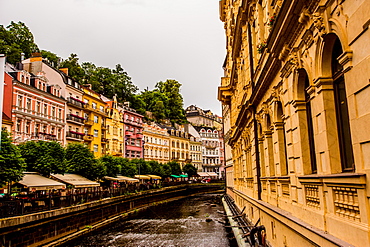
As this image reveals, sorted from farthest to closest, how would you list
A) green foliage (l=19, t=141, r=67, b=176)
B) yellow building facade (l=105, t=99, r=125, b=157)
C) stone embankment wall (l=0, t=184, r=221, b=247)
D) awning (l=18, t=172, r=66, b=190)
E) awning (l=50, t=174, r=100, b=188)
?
yellow building facade (l=105, t=99, r=125, b=157) < awning (l=50, t=174, r=100, b=188) < green foliage (l=19, t=141, r=67, b=176) < awning (l=18, t=172, r=66, b=190) < stone embankment wall (l=0, t=184, r=221, b=247)

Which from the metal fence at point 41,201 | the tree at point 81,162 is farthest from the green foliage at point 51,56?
the metal fence at point 41,201

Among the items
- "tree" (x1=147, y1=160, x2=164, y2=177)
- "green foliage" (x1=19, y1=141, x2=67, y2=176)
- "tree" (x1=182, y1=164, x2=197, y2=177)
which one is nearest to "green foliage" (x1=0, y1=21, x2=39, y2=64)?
"tree" (x1=147, y1=160, x2=164, y2=177)

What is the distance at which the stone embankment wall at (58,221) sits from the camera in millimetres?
16641

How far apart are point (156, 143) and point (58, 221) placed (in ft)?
184

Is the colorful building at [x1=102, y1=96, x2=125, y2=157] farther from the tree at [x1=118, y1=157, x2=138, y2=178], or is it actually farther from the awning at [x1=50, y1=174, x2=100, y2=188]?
the awning at [x1=50, y1=174, x2=100, y2=188]

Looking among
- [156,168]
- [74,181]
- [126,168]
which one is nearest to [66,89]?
[126,168]

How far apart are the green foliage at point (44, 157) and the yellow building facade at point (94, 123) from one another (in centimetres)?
1763

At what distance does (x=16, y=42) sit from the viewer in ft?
216

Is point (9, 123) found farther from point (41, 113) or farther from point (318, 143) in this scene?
point (318, 143)

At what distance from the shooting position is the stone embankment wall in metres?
16.6

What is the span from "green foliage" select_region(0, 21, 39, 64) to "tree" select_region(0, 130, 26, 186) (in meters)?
41.6

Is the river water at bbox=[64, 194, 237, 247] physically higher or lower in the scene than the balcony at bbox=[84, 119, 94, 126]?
lower

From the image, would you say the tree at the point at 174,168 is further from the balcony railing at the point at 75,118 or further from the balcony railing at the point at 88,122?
the balcony railing at the point at 75,118

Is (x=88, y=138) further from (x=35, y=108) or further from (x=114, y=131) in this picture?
(x=35, y=108)
